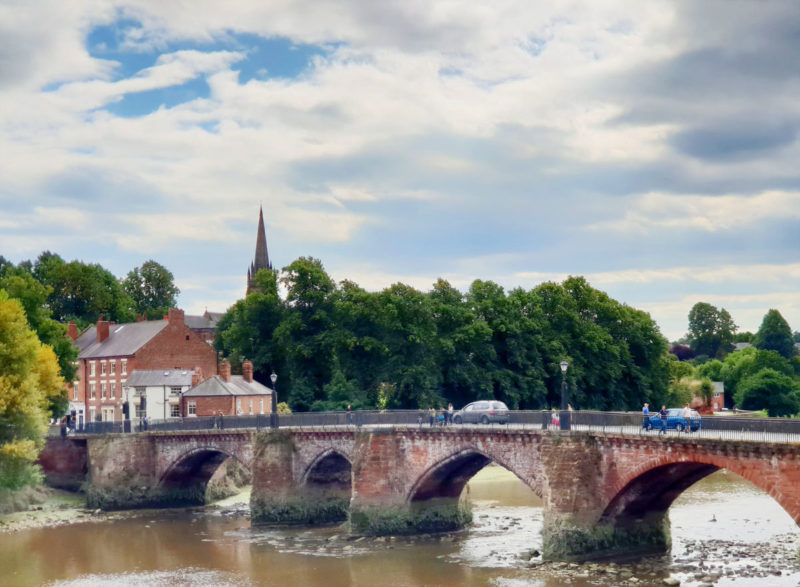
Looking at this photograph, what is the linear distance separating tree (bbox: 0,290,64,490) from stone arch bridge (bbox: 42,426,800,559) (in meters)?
6.93

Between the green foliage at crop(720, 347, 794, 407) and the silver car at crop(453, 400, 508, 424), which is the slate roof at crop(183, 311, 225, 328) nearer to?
the green foliage at crop(720, 347, 794, 407)

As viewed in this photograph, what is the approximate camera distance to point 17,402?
197ft

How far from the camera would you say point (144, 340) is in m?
87.5

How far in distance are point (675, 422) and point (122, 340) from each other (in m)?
62.5

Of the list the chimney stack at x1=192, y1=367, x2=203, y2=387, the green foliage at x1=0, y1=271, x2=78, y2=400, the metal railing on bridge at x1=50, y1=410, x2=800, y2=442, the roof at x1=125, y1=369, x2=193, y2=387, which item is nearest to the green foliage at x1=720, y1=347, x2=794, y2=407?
the chimney stack at x1=192, y1=367, x2=203, y2=387

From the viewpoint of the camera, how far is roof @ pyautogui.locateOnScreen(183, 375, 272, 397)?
79.1m

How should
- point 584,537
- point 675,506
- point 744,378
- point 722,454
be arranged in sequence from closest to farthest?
Answer: point 722,454, point 584,537, point 675,506, point 744,378

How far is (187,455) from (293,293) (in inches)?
903

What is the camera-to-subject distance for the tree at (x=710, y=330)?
16800cm

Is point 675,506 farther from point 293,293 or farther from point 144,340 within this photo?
point 144,340

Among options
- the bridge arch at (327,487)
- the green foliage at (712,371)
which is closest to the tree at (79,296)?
the bridge arch at (327,487)

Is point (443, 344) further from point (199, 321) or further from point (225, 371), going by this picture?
point (199, 321)

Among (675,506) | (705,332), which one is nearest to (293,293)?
(675,506)

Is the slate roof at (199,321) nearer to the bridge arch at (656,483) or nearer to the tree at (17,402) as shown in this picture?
the tree at (17,402)
